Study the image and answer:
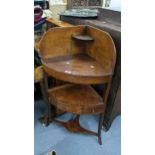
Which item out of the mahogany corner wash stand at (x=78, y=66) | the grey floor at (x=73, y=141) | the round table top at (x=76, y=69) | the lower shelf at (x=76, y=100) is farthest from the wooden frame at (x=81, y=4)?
the grey floor at (x=73, y=141)

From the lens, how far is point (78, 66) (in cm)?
159

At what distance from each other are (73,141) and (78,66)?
2.26ft

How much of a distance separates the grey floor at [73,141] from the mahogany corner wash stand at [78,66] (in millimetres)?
65

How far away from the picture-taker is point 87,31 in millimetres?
1781

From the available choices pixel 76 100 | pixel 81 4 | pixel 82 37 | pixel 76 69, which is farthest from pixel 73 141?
pixel 81 4

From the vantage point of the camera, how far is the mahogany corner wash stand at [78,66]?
1.47 meters

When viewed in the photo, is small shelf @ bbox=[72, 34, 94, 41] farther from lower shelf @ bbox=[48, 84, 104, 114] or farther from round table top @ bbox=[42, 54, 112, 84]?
lower shelf @ bbox=[48, 84, 104, 114]

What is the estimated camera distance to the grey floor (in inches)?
65.1

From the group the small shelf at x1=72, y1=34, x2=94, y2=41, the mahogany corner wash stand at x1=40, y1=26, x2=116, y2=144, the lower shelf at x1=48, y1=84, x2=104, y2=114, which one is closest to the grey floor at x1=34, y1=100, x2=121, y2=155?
the mahogany corner wash stand at x1=40, y1=26, x2=116, y2=144

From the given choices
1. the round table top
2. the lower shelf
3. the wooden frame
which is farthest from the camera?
the wooden frame

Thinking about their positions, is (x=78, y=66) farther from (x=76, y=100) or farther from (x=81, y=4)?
(x=81, y=4)
